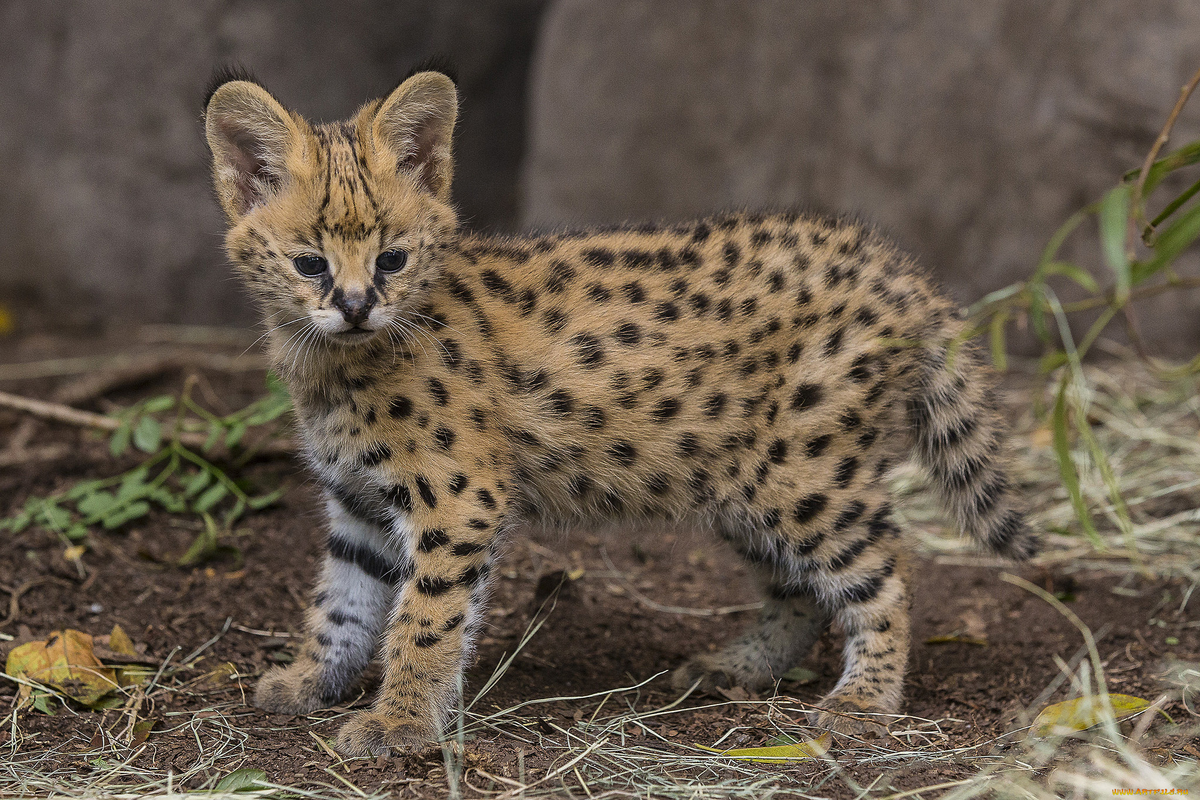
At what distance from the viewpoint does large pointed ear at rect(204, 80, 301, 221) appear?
12.2 feet

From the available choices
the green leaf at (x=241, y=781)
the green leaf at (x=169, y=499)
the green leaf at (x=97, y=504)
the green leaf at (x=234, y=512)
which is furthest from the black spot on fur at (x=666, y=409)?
the green leaf at (x=97, y=504)

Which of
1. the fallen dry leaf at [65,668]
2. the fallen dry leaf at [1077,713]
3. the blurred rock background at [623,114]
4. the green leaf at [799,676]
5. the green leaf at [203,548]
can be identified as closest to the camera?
the fallen dry leaf at [1077,713]

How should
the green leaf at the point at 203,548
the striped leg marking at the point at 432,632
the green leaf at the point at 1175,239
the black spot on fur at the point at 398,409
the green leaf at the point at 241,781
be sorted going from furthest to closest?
the green leaf at the point at 203,548, the black spot on fur at the point at 398,409, the striped leg marking at the point at 432,632, the green leaf at the point at 241,781, the green leaf at the point at 1175,239

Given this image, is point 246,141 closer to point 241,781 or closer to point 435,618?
point 435,618

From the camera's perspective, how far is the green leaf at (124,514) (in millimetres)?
5305

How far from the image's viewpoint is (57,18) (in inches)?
362

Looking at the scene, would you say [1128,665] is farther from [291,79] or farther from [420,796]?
[291,79]

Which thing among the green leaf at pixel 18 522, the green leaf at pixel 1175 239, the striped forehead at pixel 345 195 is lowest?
the green leaf at pixel 18 522

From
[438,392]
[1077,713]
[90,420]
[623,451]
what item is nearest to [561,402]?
[623,451]

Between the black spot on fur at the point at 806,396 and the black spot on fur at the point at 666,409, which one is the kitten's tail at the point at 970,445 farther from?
the black spot on fur at the point at 666,409

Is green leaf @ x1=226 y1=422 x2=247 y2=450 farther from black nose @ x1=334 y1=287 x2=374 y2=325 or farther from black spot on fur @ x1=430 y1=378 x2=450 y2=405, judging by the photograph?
black nose @ x1=334 y1=287 x2=374 y2=325

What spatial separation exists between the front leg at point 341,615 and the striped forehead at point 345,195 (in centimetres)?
112

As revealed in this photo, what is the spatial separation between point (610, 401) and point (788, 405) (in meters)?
0.68

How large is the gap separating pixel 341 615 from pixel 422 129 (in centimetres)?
189
